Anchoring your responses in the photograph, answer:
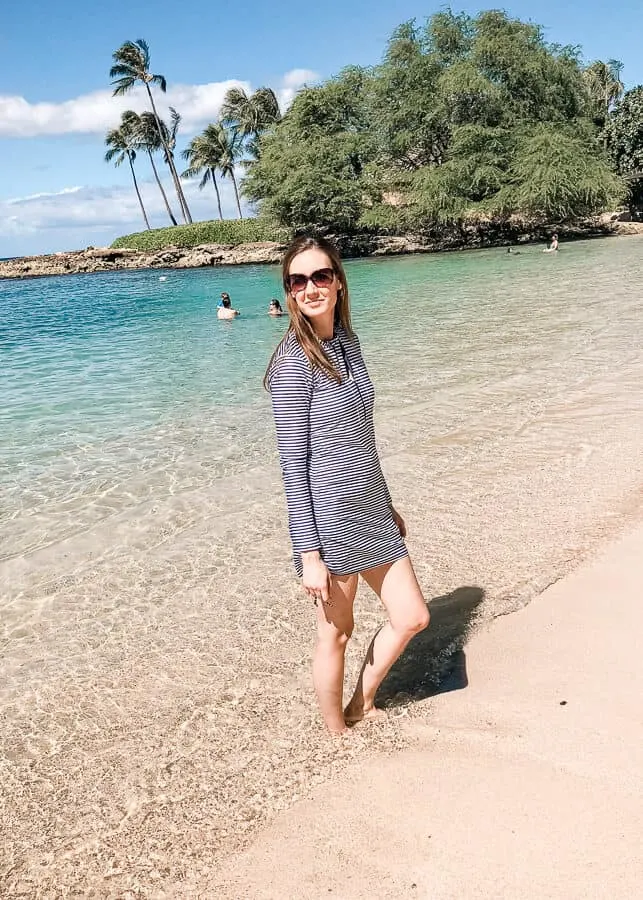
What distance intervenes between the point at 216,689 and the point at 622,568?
2.47m

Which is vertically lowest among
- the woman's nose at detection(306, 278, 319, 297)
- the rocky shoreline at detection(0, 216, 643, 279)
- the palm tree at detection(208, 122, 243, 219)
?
the woman's nose at detection(306, 278, 319, 297)

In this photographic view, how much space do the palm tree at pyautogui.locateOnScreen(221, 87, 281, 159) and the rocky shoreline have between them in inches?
632

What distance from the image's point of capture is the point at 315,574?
255 cm

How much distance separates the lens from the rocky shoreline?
43062 millimetres

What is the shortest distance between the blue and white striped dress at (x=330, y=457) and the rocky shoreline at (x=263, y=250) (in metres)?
42.0

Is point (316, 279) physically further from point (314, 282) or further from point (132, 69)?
point (132, 69)

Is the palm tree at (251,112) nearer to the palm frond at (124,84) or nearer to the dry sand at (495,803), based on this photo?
the palm frond at (124,84)

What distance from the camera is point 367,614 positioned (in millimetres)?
4145

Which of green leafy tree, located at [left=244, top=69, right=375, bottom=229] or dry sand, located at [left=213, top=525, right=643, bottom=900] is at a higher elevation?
green leafy tree, located at [left=244, top=69, right=375, bottom=229]

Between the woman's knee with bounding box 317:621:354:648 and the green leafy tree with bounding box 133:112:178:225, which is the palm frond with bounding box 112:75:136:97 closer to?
the green leafy tree with bounding box 133:112:178:225

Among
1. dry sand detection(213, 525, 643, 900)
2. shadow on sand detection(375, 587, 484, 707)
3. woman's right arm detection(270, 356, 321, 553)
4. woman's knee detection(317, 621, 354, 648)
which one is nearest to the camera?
dry sand detection(213, 525, 643, 900)

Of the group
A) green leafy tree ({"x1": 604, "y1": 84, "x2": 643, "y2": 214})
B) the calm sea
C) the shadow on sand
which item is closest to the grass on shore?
green leafy tree ({"x1": 604, "y1": 84, "x2": 643, "y2": 214})

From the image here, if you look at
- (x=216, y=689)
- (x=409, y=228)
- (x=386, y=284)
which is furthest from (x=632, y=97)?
(x=216, y=689)

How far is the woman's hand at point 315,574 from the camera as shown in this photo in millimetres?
2549
